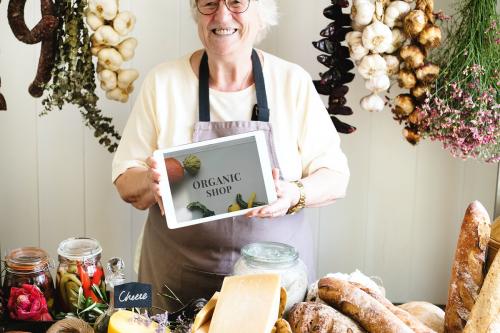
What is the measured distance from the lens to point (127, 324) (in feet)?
3.18

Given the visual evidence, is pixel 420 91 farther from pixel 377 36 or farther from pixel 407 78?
pixel 377 36

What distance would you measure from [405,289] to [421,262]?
0.12 metres

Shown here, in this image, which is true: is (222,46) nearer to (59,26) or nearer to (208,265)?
(59,26)

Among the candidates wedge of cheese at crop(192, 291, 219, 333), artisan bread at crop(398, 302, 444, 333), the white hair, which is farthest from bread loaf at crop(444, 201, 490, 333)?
the white hair

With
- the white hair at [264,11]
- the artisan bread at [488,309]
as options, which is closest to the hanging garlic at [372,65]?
the white hair at [264,11]

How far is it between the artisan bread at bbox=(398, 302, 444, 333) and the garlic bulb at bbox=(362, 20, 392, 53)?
805 millimetres

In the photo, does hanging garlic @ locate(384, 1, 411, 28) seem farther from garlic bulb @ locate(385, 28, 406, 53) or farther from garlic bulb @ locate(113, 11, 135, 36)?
garlic bulb @ locate(113, 11, 135, 36)

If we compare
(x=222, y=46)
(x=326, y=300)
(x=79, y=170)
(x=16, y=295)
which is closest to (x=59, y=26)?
(x=222, y=46)

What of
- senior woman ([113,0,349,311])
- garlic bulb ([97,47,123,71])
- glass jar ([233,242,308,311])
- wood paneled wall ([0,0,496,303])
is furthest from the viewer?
wood paneled wall ([0,0,496,303])

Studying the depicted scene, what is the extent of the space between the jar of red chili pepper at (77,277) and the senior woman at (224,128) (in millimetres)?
431

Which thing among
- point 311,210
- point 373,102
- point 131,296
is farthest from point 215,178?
point 311,210

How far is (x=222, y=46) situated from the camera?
1566 millimetres

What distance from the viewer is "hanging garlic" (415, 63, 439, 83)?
66.0 inches

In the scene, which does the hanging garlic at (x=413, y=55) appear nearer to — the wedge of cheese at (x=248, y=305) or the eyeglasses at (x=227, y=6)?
the eyeglasses at (x=227, y=6)
